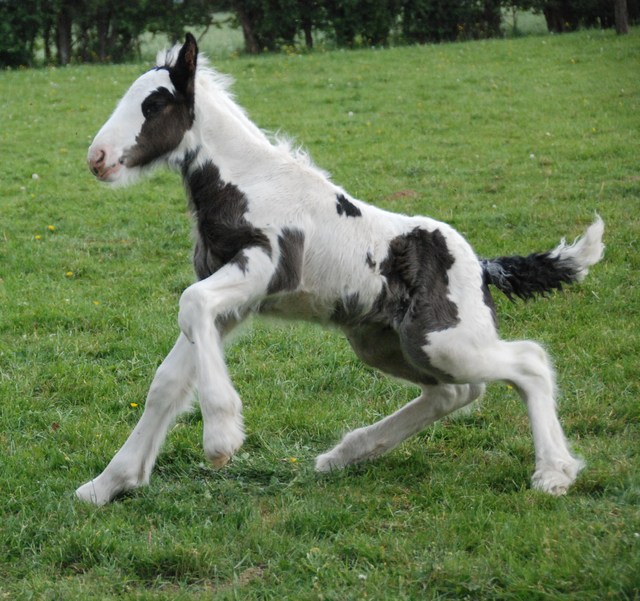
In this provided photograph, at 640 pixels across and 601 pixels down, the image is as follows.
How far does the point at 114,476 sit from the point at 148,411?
0.35 meters

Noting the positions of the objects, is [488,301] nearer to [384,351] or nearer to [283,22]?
[384,351]

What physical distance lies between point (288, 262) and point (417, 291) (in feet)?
2.18

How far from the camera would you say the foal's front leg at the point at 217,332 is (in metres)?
4.25

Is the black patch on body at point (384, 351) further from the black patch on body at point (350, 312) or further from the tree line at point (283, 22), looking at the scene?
the tree line at point (283, 22)

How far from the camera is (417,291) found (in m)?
4.83

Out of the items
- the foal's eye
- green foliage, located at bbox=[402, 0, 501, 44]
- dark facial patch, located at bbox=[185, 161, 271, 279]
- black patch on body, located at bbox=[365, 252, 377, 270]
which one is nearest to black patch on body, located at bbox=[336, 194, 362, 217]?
black patch on body, located at bbox=[365, 252, 377, 270]

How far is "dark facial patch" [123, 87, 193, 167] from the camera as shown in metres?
4.72

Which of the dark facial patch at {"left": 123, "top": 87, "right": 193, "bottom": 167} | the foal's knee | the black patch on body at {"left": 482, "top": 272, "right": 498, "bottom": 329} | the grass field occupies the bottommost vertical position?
the grass field

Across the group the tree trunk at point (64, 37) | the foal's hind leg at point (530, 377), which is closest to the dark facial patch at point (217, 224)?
the foal's hind leg at point (530, 377)

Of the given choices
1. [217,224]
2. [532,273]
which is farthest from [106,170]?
[532,273]

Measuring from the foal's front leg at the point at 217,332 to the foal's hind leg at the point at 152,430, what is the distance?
35cm

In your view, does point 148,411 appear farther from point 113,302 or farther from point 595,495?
point 113,302

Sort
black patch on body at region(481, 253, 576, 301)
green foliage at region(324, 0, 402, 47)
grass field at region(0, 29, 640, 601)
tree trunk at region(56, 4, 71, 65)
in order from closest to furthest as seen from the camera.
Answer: grass field at region(0, 29, 640, 601)
black patch on body at region(481, 253, 576, 301)
tree trunk at region(56, 4, 71, 65)
green foliage at region(324, 0, 402, 47)

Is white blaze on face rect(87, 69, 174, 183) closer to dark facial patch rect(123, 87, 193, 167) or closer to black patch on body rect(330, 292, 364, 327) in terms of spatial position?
dark facial patch rect(123, 87, 193, 167)
